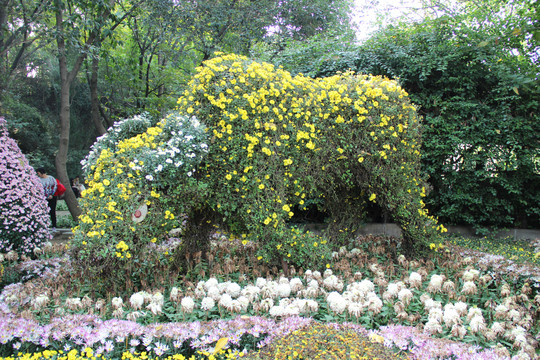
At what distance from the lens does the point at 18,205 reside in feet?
16.7

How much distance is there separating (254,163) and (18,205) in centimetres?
312

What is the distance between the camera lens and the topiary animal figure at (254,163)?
3775mm

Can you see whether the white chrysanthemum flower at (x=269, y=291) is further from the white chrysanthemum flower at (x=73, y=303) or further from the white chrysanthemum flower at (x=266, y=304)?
the white chrysanthemum flower at (x=73, y=303)

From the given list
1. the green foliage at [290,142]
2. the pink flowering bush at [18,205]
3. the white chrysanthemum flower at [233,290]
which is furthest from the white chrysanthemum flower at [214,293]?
the pink flowering bush at [18,205]

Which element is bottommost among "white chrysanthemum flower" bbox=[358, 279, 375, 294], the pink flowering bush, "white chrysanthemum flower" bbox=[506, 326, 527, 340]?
"white chrysanthemum flower" bbox=[506, 326, 527, 340]

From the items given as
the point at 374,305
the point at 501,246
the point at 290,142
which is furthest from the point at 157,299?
the point at 501,246

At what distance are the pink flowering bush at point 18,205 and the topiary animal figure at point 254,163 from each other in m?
1.63

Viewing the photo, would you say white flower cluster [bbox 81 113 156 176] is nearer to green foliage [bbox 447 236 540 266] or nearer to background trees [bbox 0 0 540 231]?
background trees [bbox 0 0 540 231]

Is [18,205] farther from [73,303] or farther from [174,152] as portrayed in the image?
[174,152]

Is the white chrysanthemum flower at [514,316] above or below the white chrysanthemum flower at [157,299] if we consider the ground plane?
below

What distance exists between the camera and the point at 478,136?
785 centimetres

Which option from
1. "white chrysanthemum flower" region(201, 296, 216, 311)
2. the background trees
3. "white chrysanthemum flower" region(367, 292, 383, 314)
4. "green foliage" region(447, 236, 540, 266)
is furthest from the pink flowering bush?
"green foliage" region(447, 236, 540, 266)

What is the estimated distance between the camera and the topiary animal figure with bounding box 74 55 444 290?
3775mm

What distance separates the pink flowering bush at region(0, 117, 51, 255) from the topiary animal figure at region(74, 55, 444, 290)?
1.63 meters
